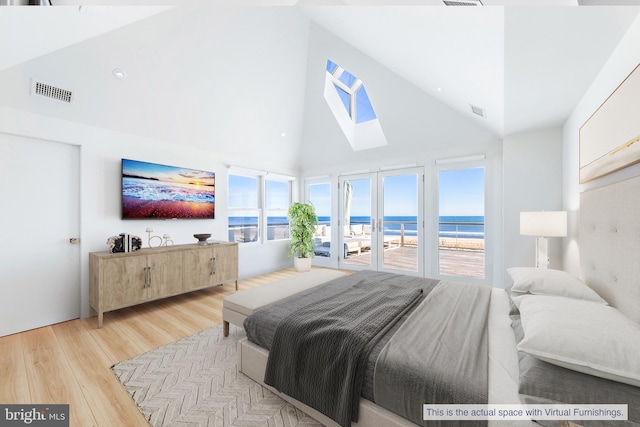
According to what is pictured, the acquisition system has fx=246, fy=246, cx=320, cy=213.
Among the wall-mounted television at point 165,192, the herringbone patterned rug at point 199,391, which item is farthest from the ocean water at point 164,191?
the herringbone patterned rug at point 199,391

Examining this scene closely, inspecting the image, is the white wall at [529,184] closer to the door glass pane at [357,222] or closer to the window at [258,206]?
the door glass pane at [357,222]

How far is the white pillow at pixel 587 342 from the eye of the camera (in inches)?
35.8

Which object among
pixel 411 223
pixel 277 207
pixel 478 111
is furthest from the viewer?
pixel 277 207

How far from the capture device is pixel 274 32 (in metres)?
3.21

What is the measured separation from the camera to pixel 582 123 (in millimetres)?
2197

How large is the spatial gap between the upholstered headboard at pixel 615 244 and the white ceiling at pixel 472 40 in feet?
2.87

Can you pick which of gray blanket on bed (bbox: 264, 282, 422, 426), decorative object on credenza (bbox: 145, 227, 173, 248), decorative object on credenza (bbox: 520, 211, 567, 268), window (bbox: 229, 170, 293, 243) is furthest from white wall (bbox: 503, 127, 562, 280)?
decorative object on credenza (bbox: 145, 227, 173, 248)

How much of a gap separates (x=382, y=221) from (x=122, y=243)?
4.02m

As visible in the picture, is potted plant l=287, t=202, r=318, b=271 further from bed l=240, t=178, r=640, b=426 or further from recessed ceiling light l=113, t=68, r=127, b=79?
recessed ceiling light l=113, t=68, r=127, b=79

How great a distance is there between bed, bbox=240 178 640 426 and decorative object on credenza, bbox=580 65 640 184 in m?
0.16

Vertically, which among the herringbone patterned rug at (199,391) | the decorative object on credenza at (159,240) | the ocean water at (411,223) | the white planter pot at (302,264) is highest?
the ocean water at (411,223)

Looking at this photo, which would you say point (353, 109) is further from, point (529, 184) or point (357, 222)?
point (529, 184)
